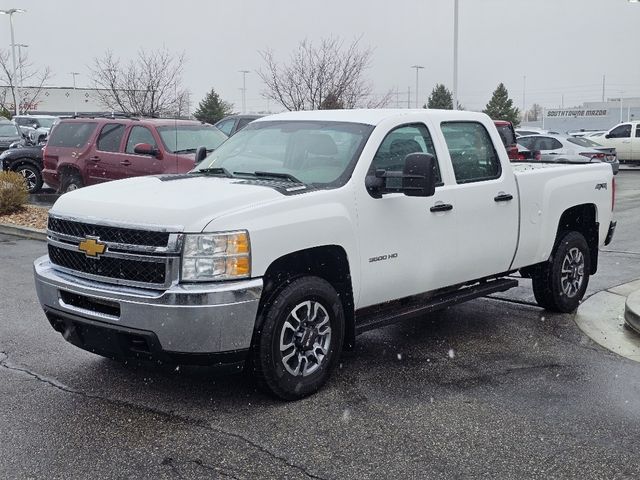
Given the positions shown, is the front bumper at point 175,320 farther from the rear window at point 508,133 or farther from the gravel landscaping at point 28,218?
the rear window at point 508,133

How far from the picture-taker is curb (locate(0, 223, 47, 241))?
12.3m

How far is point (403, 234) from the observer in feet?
18.4

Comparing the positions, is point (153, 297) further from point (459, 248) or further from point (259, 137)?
point (459, 248)

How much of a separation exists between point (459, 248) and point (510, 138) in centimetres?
1312

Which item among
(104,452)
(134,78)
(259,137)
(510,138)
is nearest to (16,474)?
(104,452)

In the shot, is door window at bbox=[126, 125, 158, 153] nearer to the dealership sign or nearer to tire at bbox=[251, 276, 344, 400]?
tire at bbox=[251, 276, 344, 400]

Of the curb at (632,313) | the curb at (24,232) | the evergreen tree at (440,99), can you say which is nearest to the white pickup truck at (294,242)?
the curb at (632,313)

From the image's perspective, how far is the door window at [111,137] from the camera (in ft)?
46.6

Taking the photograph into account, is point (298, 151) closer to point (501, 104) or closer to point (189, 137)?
point (189, 137)

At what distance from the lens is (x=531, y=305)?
25.9ft

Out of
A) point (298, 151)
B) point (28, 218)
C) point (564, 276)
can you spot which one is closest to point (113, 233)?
point (298, 151)

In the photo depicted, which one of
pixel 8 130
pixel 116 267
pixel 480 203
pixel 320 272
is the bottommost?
pixel 320 272

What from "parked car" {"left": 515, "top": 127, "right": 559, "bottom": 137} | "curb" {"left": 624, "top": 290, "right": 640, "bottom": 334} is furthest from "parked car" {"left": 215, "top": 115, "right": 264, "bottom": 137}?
"curb" {"left": 624, "top": 290, "right": 640, "bottom": 334}

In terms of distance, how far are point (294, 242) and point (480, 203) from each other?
203cm
